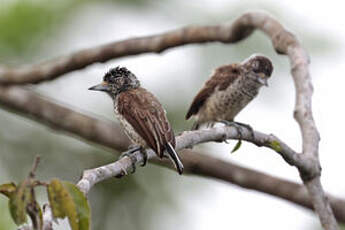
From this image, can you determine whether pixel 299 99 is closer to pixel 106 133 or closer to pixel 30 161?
pixel 106 133

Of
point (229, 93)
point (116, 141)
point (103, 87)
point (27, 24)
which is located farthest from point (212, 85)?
point (27, 24)

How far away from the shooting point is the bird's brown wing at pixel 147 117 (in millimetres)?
3569

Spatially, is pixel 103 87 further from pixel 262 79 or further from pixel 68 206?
pixel 68 206

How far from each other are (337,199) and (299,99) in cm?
174

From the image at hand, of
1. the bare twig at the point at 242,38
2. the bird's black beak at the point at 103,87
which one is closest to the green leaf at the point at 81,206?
the bare twig at the point at 242,38

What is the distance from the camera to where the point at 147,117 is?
388cm

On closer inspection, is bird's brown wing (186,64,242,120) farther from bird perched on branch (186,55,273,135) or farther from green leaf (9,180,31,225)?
green leaf (9,180,31,225)

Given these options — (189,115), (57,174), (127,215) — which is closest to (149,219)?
(127,215)

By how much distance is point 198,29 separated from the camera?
5449 mm

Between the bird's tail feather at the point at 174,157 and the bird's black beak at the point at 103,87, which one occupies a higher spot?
the bird's black beak at the point at 103,87

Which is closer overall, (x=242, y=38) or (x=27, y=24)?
(x=242, y=38)

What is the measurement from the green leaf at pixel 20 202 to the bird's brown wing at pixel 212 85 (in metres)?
3.19

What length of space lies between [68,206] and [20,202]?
0.49ft

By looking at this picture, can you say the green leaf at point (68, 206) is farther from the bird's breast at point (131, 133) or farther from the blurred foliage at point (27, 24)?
the blurred foliage at point (27, 24)
